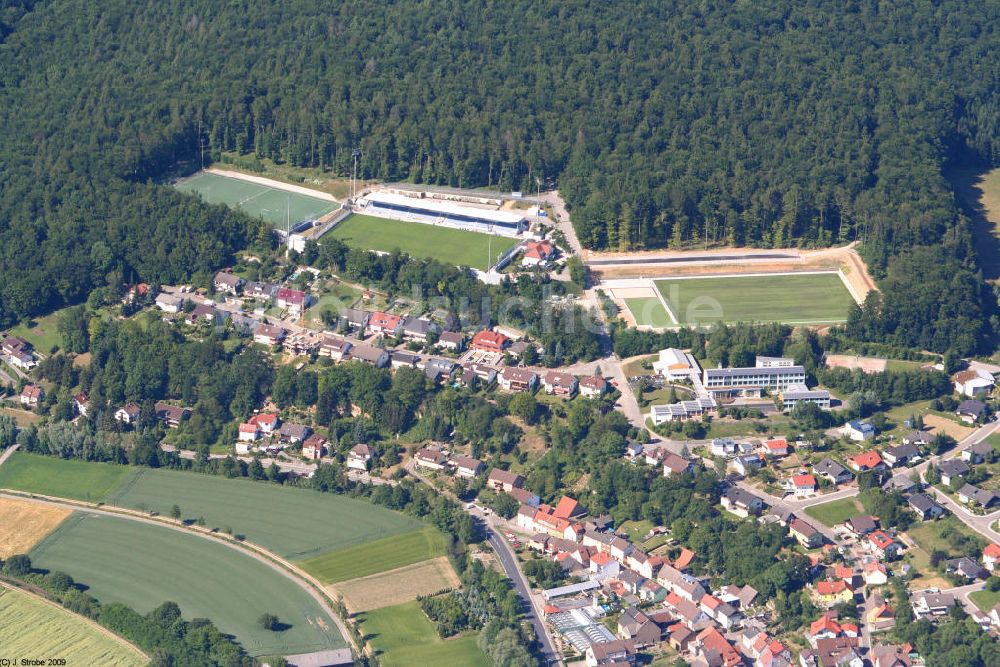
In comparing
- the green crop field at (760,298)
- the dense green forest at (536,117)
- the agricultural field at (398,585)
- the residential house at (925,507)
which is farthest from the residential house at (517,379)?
the residential house at (925,507)

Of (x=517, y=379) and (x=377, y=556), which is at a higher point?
(x=517, y=379)

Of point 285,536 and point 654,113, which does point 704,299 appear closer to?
point 654,113

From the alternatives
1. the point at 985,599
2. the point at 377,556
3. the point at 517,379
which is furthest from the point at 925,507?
the point at 377,556

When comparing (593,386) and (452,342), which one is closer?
(593,386)

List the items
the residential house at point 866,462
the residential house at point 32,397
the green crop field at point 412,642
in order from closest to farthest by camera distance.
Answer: the green crop field at point 412,642, the residential house at point 866,462, the residential house at point 32,397

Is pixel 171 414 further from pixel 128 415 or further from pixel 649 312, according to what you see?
pixel 649 312

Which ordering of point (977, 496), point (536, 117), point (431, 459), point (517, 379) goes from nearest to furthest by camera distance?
point (977, 496) < point (431, 459) < point (517, 379) < point (536, 117)

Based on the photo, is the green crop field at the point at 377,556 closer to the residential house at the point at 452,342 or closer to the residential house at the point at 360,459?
the residential house at the point at 360,459
